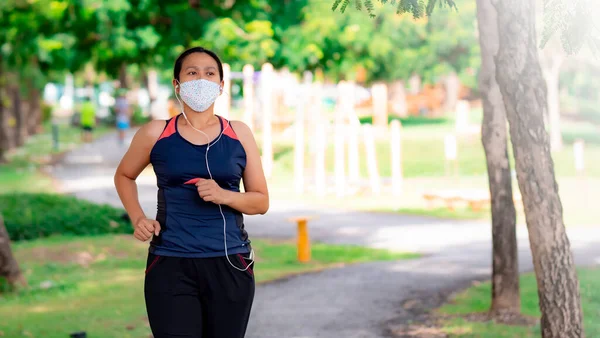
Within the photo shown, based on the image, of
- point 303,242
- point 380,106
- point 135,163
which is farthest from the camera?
point 380,106

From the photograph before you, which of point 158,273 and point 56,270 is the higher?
point 158,273

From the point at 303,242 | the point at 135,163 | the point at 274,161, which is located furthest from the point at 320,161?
the point at 135,163

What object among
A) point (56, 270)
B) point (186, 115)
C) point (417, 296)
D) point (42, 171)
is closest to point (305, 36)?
point (42, 171)

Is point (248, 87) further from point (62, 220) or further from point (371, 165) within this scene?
point (62, 220)

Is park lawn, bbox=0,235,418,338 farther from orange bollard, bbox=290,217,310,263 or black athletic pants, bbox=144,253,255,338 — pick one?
black athletic pants, bbox=144,253,255,338

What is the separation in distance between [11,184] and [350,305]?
18420 millimetres

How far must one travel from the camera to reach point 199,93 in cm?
481

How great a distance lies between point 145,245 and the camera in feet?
52.8

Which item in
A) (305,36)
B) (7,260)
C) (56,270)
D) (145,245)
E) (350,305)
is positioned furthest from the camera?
(305,36)

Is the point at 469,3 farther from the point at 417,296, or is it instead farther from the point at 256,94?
the point at 417,296

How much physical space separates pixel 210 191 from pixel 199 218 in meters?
0.19

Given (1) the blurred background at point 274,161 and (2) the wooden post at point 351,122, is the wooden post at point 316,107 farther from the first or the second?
(2) the wooden post at point 351,122

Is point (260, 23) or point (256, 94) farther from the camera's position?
point (256, 94)

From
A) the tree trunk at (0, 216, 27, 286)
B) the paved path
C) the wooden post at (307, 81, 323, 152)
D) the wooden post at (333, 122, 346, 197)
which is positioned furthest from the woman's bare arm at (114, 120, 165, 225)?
the wooden post at (307, 81, 323, 152)
